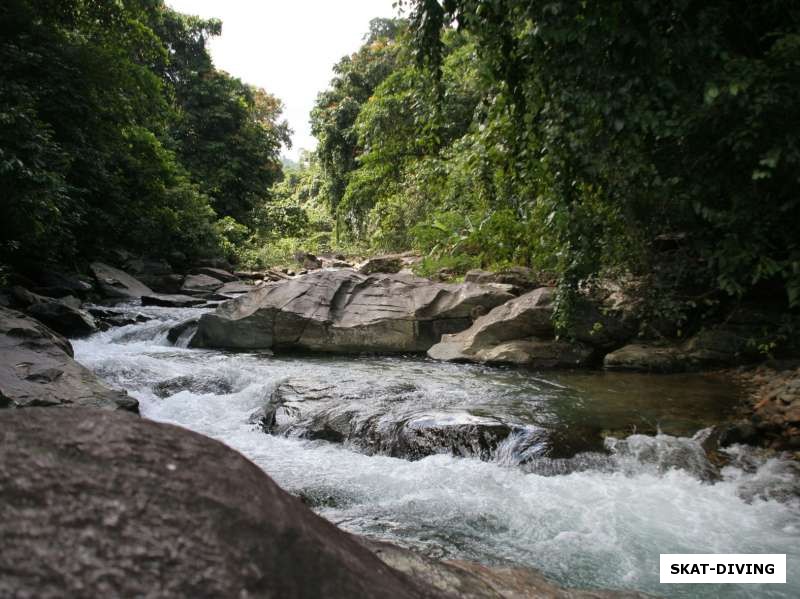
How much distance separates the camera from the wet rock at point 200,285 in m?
14.5

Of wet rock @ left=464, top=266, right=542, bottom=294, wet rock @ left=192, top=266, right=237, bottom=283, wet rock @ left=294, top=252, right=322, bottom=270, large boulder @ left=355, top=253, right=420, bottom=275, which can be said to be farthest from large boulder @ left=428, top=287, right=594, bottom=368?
wet rock @ left=294, top=252, right=322, bottom=270

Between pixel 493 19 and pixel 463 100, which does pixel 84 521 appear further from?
pixel 463 100

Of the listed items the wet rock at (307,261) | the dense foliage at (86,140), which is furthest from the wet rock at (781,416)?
the wet rock at (307,261)

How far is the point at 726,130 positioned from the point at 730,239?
1041mm

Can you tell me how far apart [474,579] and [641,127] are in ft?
13.0

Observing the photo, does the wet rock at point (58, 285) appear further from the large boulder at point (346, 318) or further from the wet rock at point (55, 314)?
the large boulder at point (346, 318)

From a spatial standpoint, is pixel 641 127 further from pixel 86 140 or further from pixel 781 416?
pixel 86 140

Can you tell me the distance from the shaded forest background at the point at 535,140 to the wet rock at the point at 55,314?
24.9 inches

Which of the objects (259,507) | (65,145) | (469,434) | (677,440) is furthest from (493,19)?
(65,145)

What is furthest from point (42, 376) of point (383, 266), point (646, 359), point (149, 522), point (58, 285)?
point (383, 266)

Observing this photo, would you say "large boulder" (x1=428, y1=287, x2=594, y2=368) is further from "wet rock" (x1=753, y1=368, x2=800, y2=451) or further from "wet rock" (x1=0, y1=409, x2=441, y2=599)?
"wet rock" (x1=0, y1=409, x2=441, y2=599)

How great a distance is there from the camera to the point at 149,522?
94 cm

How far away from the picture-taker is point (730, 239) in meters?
5.08

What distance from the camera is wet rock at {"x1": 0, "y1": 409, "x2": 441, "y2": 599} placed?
84 centimetres
